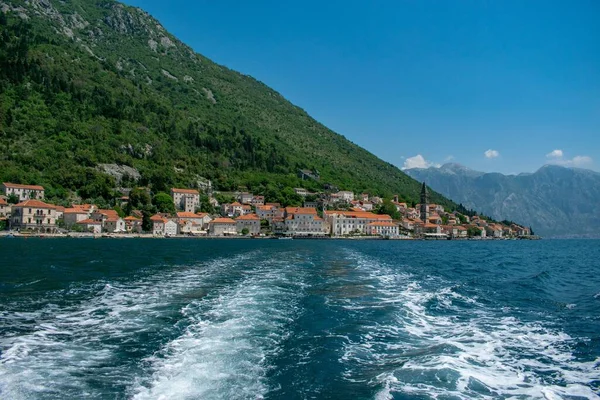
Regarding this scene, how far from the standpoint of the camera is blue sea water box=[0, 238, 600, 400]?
9.32 metres

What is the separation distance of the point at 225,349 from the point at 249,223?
10265 cm

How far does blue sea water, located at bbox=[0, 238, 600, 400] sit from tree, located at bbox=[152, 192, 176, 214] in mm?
86259

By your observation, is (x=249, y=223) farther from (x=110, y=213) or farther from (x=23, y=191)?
(x=23, y=191)

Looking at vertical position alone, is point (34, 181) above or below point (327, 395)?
above

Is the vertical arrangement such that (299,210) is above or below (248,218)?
above

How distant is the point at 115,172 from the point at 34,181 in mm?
19905

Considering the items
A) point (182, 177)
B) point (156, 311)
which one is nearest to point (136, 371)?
point (156, 311)

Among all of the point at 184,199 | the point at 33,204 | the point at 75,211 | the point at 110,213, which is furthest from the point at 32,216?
the point at 184,199

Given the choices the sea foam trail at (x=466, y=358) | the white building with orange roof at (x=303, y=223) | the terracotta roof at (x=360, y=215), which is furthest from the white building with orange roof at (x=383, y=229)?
the sea foam trail at (x=466, y=358)

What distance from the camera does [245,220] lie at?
373ft

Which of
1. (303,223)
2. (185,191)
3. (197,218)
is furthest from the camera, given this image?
(303,223)

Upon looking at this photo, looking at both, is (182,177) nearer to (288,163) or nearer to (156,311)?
Result: (288,163)

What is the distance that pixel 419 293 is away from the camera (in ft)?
72.4

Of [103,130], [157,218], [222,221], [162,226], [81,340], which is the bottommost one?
[81,340]
